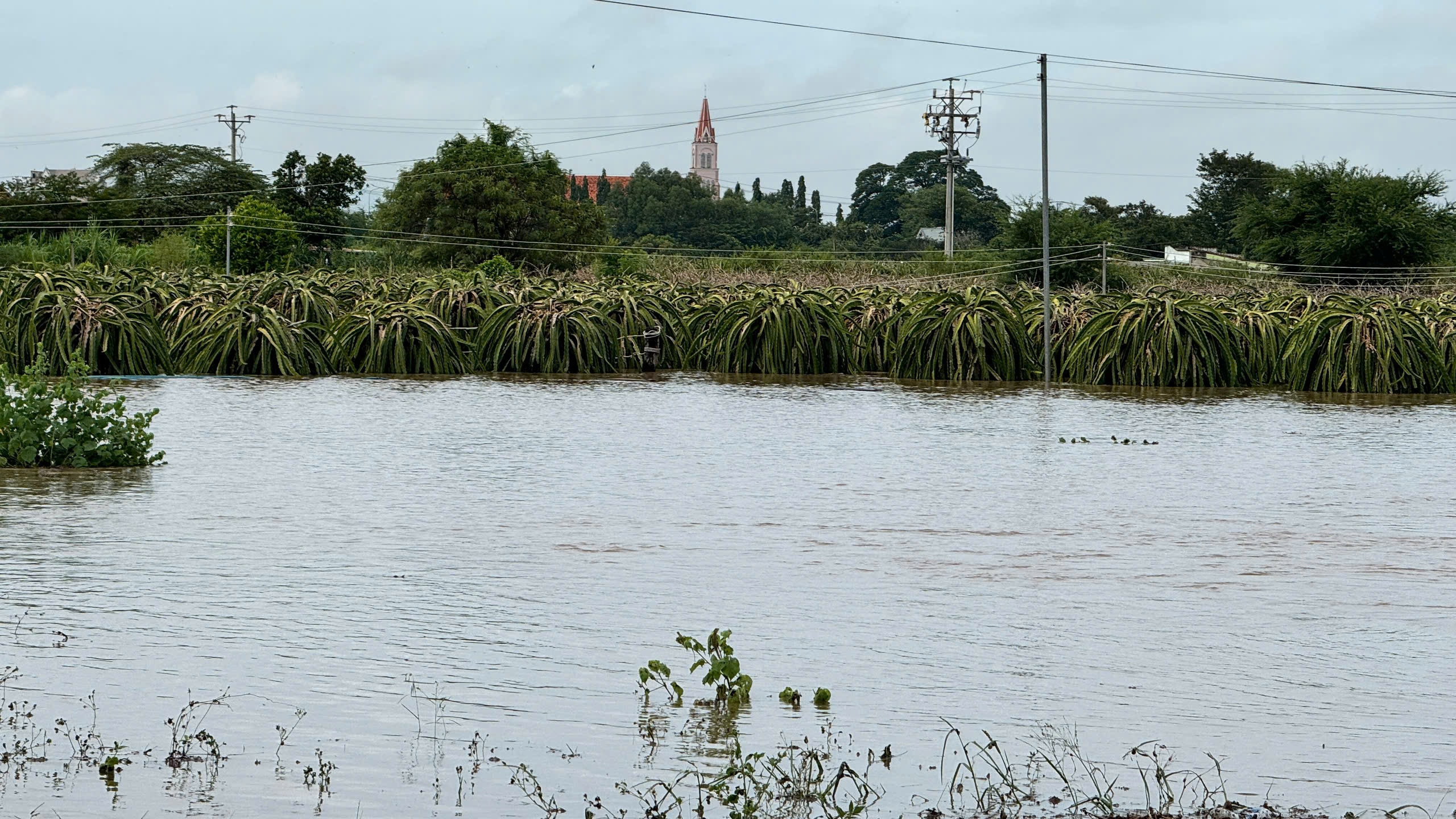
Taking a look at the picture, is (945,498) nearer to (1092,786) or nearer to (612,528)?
(612,528)

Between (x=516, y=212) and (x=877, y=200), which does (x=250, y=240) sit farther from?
(x=877, y=200)

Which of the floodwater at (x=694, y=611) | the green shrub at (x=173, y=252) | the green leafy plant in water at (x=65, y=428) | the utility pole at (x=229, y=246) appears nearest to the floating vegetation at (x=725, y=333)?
the floodwater at (x=694, y=611)

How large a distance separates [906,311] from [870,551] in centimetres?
1551

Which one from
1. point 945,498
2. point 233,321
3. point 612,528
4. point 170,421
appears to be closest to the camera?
point 612,528

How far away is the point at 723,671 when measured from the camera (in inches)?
168

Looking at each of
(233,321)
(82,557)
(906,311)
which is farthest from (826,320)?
(82,557)

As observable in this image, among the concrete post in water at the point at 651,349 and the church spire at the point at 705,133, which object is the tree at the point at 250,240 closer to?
the concrete post in water at the point at 651,349

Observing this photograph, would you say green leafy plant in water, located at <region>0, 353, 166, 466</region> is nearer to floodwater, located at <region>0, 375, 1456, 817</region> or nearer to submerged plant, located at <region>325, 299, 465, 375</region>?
floodwater, located at <region>0, 375, 1456, 817</region>

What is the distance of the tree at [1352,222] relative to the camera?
42.4 m

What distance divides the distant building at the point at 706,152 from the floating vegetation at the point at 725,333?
14374cm

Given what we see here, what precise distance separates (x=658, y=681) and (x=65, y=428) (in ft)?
19.7

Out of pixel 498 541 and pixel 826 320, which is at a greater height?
pixel 826 320

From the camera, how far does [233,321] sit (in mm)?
20078

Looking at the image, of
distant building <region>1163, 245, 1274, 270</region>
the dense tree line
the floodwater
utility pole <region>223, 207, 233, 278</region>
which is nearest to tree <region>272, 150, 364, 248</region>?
the dense tree line
